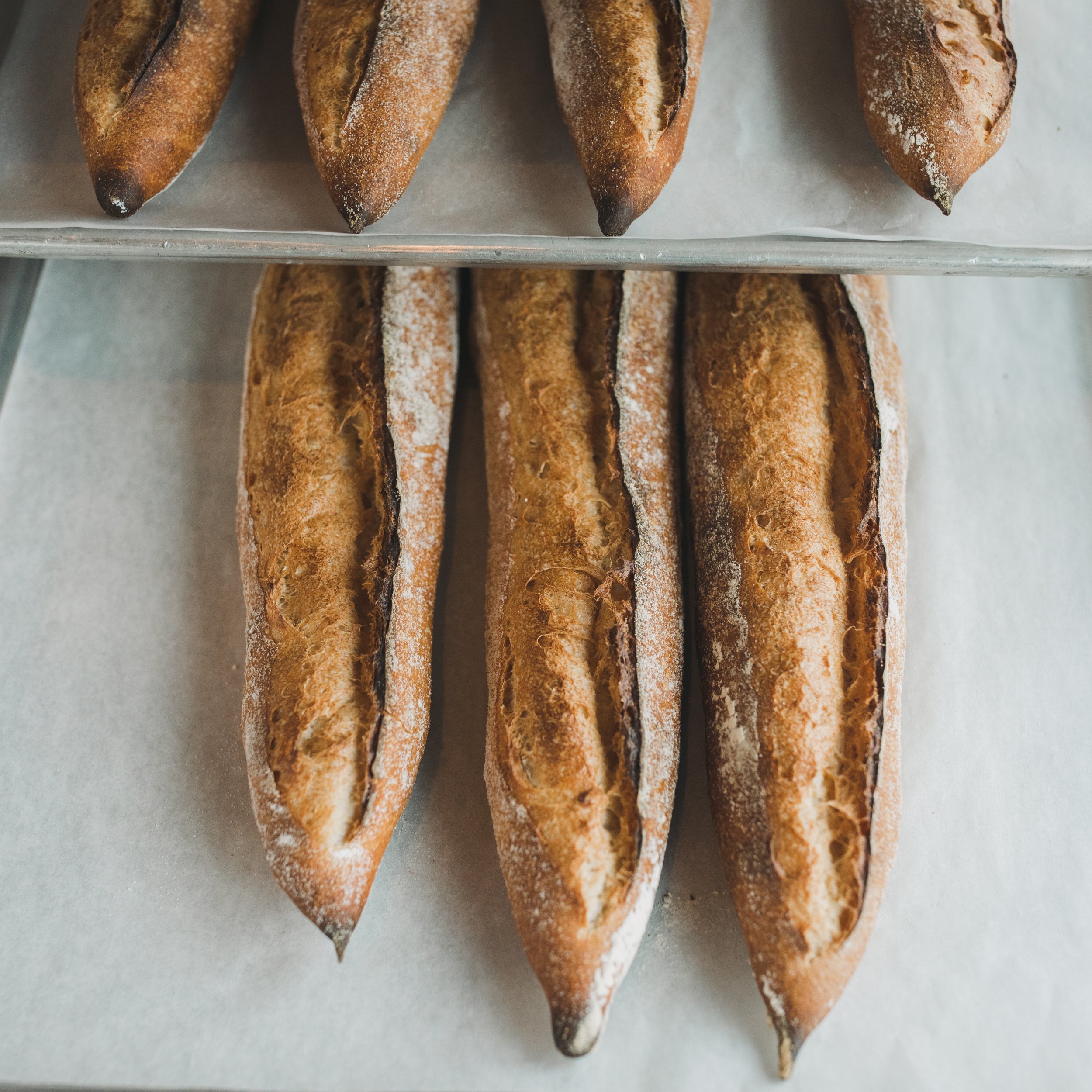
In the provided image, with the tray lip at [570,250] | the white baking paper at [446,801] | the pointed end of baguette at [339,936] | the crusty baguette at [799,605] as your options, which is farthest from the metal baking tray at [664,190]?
the pointed end of baguette at [339,936]

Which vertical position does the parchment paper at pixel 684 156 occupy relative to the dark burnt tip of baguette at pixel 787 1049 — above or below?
above

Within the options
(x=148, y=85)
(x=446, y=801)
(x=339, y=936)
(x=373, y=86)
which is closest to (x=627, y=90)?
(x=373, y=86)

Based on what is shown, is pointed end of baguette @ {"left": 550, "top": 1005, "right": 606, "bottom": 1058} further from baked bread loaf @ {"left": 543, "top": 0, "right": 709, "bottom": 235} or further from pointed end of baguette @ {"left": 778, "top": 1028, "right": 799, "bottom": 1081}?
baked bread loaf @ {"left": 543, "top": 0, "right": 709, "bottom": 235}

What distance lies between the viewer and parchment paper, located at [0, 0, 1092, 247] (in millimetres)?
1177

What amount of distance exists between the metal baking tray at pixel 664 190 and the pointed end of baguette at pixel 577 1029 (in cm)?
94

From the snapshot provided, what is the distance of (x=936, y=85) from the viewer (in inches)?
45.6

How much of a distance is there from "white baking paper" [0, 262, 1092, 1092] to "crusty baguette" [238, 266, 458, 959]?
124mm

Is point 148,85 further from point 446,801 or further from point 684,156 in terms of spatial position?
point 446,801

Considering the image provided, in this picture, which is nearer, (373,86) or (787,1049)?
(787,1049)

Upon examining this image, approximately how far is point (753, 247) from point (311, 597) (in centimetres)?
76

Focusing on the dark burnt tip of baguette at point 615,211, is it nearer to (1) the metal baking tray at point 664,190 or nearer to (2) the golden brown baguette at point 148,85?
(1) the metal baking tray at point 664,190

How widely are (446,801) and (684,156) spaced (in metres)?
0.96

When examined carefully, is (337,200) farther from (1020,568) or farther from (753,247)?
(1020,568)

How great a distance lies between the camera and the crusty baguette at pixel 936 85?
1142 mm
